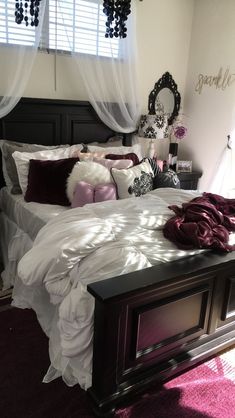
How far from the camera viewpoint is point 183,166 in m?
3.67

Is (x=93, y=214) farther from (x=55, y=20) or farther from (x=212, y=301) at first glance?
(x=55, y=20)

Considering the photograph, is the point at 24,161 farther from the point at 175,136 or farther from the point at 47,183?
the point at 175,136

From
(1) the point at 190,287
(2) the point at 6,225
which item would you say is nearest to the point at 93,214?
(1) the point at 190,287

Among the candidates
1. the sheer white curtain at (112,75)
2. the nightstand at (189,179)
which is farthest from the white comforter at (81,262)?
the nightstand at (189,179)

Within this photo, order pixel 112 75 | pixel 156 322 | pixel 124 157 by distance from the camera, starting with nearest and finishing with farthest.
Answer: pixel 156 322 → pixel 124 157 → pixel 112 75

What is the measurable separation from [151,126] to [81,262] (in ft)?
6.69

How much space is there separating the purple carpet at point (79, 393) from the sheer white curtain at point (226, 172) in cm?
191

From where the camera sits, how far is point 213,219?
195cm

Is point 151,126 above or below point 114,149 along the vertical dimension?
above

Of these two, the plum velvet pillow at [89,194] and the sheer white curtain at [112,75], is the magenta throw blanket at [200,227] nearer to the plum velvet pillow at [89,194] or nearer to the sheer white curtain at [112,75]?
the plum velvet pillow at [89,194]

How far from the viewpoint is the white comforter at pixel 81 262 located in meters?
1.49

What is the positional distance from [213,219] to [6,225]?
161 centimetres

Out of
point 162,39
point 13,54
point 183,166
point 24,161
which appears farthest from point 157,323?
point 162,39

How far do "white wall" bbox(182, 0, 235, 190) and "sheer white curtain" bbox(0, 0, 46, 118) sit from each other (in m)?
1.78
